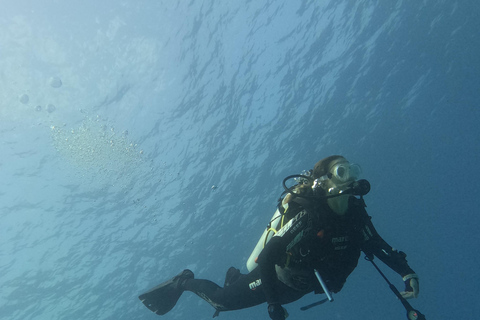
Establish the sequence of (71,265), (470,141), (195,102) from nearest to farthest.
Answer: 1. (195,102)
2. (71,265)
3. (470,141)

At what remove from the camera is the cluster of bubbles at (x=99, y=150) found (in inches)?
568

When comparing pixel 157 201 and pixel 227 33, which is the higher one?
pixel 227 33

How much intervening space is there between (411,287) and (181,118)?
1390 centimetres

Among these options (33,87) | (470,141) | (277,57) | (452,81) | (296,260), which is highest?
(33,87)

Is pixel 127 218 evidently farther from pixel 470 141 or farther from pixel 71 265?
pixel 470 141

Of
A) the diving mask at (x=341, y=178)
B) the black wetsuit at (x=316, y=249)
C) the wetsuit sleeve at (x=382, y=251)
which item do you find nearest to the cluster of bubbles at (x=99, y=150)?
the black wetsuit at (x=316, y=249)

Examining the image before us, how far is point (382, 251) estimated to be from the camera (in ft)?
14.0

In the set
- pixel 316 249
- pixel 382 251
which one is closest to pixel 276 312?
pixel 316 249

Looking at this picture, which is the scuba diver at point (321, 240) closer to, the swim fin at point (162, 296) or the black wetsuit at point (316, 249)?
the black wetsuit at point (316, 249)

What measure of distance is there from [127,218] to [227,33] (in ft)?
42.1

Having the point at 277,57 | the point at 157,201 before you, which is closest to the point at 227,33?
the point at 277,57

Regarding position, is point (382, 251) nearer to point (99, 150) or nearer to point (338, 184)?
point (338, 184)

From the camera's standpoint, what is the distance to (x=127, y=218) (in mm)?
19453

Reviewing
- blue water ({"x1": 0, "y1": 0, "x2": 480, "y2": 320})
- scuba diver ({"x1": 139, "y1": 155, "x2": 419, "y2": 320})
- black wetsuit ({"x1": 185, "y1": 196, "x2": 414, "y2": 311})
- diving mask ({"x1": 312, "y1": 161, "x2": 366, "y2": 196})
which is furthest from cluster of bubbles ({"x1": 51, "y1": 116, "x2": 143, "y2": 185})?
diving mask ({"x1": 312, "y1": 161, "x2": 366, "y2": 196})
